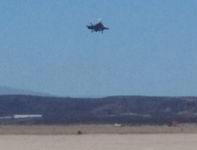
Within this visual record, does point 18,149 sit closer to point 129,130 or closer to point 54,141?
point 54,141

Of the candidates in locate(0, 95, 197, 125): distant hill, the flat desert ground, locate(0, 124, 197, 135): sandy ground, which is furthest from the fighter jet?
locate(0, 124, 197, 135): sandy ground

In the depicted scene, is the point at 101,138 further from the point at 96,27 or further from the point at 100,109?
the point at 96,27

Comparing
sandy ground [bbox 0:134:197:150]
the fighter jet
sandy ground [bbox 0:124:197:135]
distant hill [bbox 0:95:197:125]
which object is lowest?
sandy ground [bbox 0:134:197:150]

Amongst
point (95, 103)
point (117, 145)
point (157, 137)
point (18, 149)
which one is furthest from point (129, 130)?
point (95, 103)

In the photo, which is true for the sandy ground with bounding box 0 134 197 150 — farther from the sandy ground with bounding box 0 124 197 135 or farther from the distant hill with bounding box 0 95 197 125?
the distant hill with bounding box 0 95 197 125

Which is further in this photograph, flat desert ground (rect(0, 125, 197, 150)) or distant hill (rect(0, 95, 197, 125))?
distant hill (rect(0, 95, 197, 125))

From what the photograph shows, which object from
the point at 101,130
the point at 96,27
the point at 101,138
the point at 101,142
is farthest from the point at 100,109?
the point at 101,142

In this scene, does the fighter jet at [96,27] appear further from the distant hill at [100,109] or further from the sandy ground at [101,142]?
the sandy ground at [101,142]

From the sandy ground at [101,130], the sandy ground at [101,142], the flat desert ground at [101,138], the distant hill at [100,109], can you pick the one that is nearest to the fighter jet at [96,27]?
the distant hill at [100,109]
